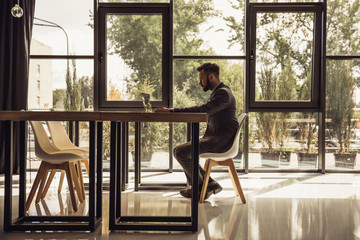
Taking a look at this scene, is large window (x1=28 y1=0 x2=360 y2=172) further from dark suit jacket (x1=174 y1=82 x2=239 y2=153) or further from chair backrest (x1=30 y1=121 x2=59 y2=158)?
chair backrest (x1=30 y1=121 x2=59 y2=158)

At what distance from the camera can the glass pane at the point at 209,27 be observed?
527cm

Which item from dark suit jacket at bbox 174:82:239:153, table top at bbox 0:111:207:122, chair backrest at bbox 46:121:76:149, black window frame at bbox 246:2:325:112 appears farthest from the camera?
black window frame at bbox 246:2:325:112

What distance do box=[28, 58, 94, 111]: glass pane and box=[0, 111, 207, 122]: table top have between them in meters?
2.82

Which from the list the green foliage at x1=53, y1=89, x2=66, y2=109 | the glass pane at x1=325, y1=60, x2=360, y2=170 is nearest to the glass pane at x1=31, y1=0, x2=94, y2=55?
the green foliage at x1=53, y1=89, x2=66, y2=109

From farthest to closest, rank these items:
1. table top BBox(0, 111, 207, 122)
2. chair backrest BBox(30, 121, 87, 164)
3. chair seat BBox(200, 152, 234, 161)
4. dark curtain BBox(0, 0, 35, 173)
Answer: dark curtain BBox(0, 0, 35, 173) < chair seat BBox(200, 152, 234, 161) < chair backrest BBox(30, 121, 87, 164) < table top BBox(0, 111, 207, 122)

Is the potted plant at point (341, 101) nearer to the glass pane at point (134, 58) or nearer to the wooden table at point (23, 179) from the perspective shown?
the glass pane at point (134, 58)

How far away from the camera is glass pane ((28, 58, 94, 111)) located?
529 cm

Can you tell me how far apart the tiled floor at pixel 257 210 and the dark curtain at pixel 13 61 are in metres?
1.27

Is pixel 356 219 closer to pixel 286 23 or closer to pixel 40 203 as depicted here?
pixel 40 203

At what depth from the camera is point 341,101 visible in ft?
17.2

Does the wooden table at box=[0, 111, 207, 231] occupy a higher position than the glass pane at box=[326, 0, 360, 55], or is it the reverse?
the glass pane at box=[326, 0, 360, 55]

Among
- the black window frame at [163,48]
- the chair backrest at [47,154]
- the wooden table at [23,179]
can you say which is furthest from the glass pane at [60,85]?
the wooden table at [23,179]

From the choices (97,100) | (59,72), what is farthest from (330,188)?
(59,72)

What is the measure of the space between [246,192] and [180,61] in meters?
2.17
